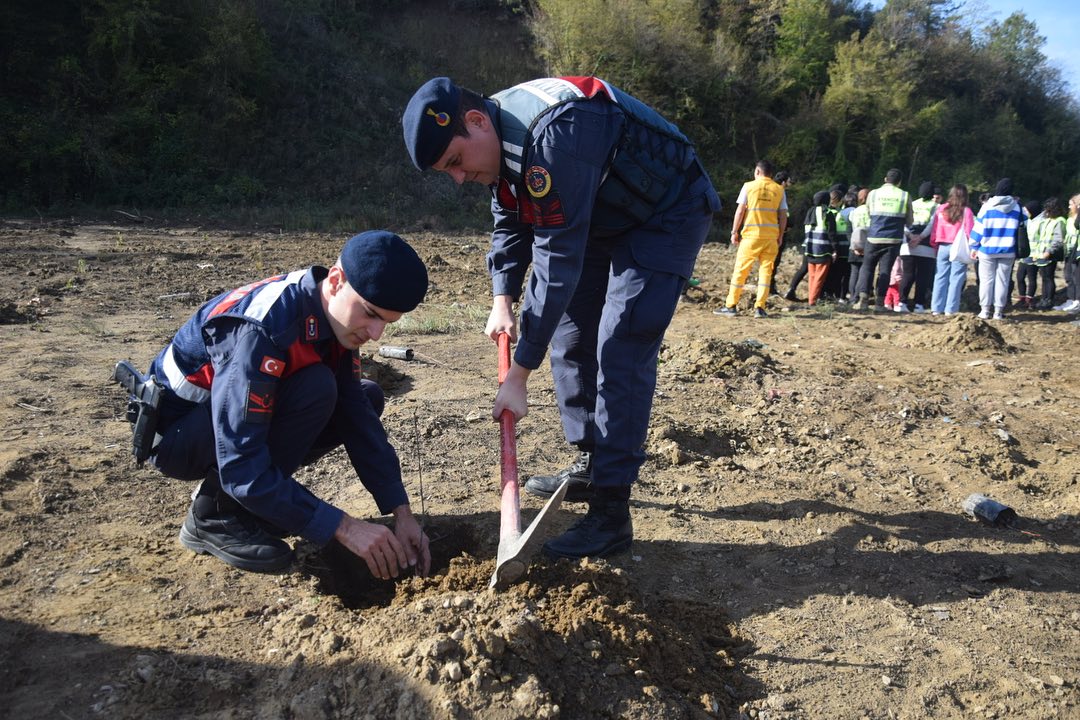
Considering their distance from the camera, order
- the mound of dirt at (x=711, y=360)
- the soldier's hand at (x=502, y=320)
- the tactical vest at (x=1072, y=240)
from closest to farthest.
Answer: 1. the soldier's hand at (x=502, y=320)
2. the mound of dirt at (x=711, y=360)
3. the tactical vest at (x=1072, y=240)

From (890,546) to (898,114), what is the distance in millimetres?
25254

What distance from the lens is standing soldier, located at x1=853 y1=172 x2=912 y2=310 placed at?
8945 mm

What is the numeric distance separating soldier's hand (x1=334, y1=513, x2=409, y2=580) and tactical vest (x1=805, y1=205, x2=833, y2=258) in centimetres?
842

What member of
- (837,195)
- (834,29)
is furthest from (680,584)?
(834,29)

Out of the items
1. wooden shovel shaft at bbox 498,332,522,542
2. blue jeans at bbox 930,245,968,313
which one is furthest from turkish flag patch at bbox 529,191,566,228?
blue jeans at bbox 930,245,968,313

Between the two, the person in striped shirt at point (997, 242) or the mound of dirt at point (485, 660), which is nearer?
the mound of dirt at point (485, 660)

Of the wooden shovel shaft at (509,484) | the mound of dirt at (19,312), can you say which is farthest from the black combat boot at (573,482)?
the mound of dirt at (19,312)

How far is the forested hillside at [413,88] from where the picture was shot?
47.5ft

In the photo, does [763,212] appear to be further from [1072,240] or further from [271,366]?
[271,366]

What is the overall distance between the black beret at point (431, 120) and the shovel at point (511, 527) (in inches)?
34.8

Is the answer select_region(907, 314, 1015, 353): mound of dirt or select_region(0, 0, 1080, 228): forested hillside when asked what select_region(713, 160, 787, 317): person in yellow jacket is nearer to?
select_region(907, 314, 1015, 353): mound of dirt

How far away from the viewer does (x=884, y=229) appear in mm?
9062

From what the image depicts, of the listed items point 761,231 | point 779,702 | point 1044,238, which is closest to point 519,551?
point 779,702

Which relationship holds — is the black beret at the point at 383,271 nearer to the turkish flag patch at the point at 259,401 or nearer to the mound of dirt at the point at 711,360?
the turkish flag patch at the point at 259,401
